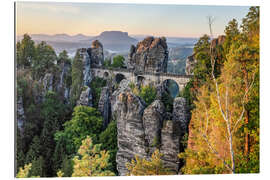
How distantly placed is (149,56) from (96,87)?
1.29 m

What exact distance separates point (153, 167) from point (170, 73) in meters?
1.79

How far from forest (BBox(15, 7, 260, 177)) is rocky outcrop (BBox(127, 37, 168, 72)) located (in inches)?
11.4

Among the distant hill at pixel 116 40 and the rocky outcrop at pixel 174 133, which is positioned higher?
the distant hill at pixel 116 40

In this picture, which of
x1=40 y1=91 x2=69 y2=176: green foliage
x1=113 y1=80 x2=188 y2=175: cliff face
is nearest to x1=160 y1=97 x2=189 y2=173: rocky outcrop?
x1=113 y1=80 x2=188 y2=175: cliff face

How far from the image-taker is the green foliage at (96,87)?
5.10 meters

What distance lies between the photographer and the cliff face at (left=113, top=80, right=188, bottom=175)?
4.59 m

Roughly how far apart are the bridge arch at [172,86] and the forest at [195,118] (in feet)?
0.33

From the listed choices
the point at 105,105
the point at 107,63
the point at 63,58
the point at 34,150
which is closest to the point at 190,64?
the point at 107,63

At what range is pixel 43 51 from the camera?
14.9 feet

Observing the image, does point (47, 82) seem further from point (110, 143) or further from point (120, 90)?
point (110, 143)

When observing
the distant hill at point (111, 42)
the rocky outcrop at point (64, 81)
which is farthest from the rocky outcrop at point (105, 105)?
the distant hill at point (111, 42)

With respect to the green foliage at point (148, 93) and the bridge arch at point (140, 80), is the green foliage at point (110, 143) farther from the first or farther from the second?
the bridge arch at point (140, 80)
